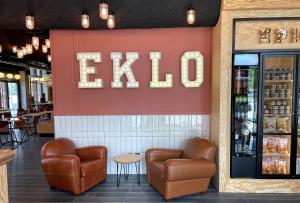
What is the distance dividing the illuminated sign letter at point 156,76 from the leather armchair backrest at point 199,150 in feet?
3.83

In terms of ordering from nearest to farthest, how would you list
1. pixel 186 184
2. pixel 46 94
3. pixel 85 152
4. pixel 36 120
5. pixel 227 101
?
1. pixel 186 184
2. pixel 227 101
3. pixel 85 152
4. pixel 36 120
5. pixel 46 94

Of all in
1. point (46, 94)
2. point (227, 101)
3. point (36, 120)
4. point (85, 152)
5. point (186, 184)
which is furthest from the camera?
point (46, 94)

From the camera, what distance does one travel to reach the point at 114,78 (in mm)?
4113

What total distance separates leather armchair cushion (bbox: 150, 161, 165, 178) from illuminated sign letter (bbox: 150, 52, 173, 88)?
4.70ft

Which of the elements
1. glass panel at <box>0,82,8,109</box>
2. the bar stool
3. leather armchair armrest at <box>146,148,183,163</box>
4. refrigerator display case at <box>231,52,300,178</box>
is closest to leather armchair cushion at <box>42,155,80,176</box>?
leather armchair armrest at <box>146,148,183,163</box>

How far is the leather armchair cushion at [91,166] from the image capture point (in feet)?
11.4

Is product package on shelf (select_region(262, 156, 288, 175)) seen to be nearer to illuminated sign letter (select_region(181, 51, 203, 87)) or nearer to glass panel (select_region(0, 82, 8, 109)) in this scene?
illuminated sign letter (select_region(181, 51, 203, 87))

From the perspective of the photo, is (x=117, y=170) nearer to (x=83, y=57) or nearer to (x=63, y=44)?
(x=83, y=57)

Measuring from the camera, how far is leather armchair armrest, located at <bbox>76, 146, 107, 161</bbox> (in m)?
3.97

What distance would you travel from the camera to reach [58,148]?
3.78 meters

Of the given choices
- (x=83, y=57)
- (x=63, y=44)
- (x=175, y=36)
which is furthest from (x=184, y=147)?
(x=63, y=44)

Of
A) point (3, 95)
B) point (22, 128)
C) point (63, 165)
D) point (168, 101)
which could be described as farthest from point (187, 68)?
point (3, 95)

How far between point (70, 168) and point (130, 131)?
1357 mm

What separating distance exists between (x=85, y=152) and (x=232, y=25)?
135 inches
